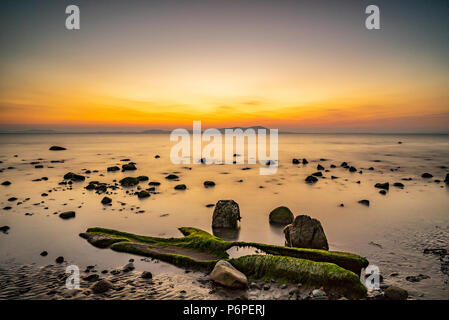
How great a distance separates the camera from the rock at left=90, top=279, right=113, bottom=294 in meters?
8.48

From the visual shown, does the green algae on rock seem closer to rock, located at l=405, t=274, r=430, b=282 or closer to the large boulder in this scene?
the large boulder

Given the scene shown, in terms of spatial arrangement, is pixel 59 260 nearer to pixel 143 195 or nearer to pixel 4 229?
pixel 4 229

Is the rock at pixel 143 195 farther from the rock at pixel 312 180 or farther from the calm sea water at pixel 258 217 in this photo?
the rock at pixel 312 180

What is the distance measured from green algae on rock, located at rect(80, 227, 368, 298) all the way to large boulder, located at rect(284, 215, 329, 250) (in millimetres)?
1243

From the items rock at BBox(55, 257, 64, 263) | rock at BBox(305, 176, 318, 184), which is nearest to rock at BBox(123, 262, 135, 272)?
rock at BBox(55, 257, 64, 263)

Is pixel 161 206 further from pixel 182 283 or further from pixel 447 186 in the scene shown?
pixel 447 186

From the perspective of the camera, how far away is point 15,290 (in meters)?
8.63

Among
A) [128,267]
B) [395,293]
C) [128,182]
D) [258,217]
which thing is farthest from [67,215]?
[395,293]

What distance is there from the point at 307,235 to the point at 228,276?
4.61 meters

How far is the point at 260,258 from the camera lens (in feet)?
32.7

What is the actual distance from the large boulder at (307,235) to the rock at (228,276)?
3722 mm

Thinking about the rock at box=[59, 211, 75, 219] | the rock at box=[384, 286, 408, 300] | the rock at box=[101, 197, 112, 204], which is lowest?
the rock at box=[384, 286, 408, 300]
